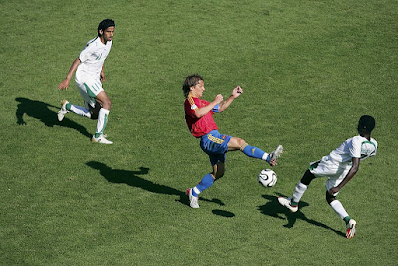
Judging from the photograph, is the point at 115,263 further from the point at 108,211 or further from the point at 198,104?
the point at 198,104

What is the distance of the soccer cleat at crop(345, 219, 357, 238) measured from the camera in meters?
9.44

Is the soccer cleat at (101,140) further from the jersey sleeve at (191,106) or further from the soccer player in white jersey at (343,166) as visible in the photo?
the soccer player in white jersey at (343,166)

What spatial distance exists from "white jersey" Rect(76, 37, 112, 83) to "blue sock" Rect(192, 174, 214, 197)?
4.17 m

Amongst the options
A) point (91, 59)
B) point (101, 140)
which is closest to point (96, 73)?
point (91, 59)

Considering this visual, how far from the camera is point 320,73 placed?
1612 cm

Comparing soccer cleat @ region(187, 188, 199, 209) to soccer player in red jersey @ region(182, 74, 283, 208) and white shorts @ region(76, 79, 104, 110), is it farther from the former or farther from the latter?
white shorts @ region(76, 79, 104, 110)

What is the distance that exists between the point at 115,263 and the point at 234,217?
8.01ft

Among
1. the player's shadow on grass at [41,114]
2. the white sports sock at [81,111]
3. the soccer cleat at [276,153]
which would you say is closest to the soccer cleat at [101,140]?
the player's shadow on grass at [41,114]

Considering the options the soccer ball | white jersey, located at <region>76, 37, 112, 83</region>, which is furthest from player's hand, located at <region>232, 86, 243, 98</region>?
white jersey, located at <region>76, 37, 112, 83</region>

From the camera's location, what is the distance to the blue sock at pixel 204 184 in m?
10.0

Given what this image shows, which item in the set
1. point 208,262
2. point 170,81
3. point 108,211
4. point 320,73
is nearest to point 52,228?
point 108,211

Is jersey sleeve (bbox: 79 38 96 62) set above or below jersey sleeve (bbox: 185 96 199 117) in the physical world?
above

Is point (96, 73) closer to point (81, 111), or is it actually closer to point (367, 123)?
point (81, 111)

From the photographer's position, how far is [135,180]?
37.1 ft
